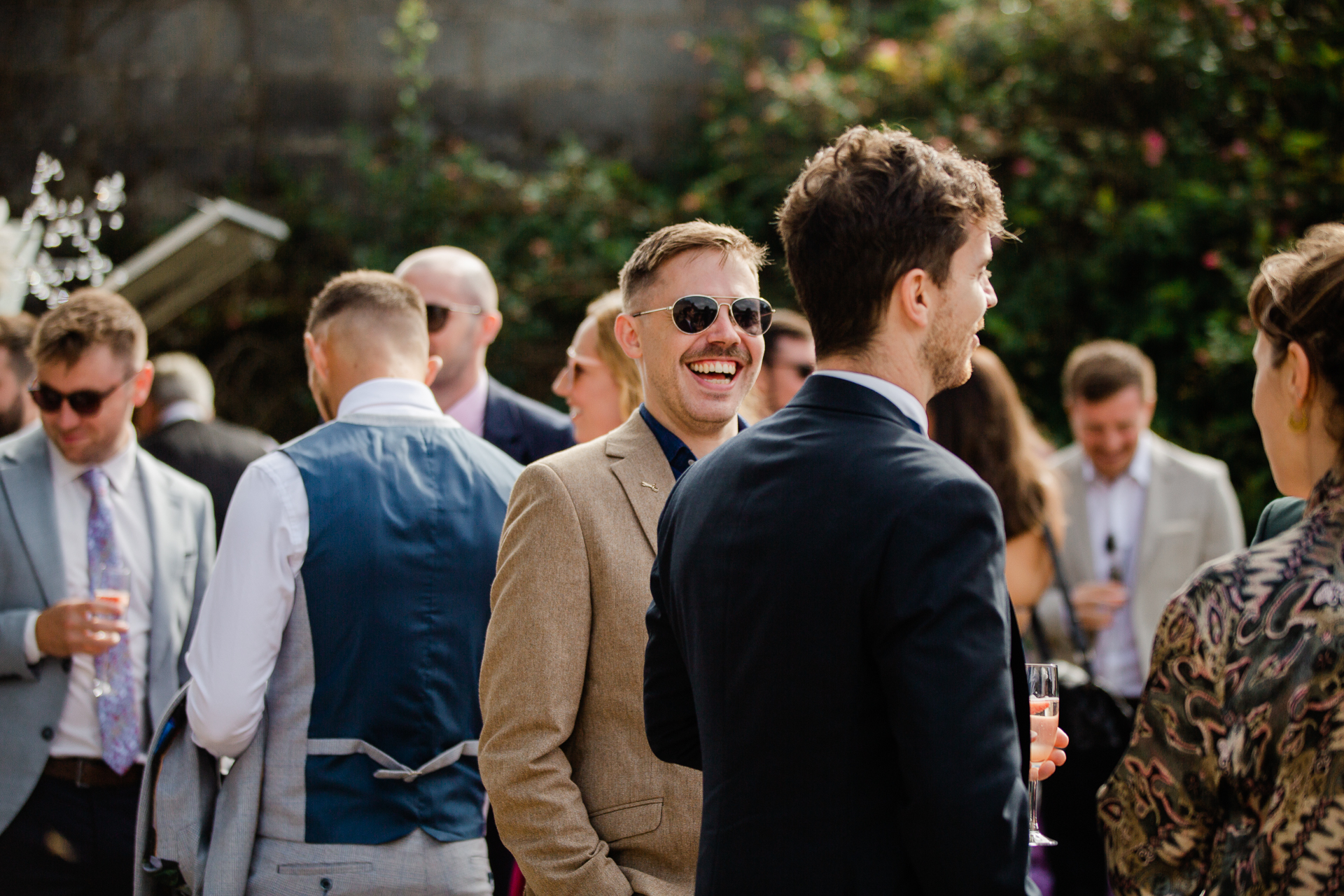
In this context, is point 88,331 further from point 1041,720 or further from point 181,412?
point 1041,720

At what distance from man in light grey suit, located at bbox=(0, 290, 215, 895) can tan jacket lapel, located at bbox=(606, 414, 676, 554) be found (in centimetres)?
160

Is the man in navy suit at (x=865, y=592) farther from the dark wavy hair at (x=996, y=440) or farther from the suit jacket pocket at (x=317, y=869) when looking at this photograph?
the dark wavy hair at (x=996, y=440)

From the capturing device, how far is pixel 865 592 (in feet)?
5.33

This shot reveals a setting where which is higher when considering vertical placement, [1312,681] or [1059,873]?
[1312,681]

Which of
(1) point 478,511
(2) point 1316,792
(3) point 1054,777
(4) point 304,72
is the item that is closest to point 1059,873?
(3) point 1054,777

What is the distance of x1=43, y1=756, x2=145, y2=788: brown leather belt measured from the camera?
11.1 ft

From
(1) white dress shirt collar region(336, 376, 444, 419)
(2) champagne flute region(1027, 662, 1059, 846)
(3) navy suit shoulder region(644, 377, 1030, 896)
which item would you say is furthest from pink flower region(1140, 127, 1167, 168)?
(3) navy suit shoulder region(644, 377, 1030, 896)

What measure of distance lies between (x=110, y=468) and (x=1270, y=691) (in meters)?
3.26

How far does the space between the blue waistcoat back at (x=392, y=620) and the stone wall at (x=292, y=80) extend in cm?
503

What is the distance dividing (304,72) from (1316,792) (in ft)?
23.9

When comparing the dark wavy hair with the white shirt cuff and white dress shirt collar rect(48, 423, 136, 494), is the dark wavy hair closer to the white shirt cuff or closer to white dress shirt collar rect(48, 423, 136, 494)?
white dress shirt collar rect(48, 423, 136, 494)

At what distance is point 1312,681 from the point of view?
1579 mm

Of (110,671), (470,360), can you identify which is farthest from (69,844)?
(470,360)

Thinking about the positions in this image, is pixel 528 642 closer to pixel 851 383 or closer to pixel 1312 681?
pixel 851 383
